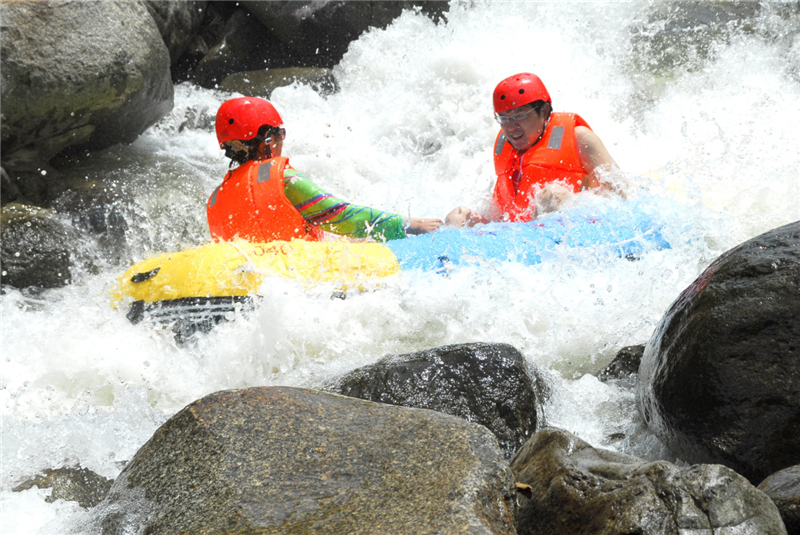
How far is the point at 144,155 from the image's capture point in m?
7.89

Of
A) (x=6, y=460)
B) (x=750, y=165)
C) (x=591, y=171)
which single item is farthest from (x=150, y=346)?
(x=750, y=165)

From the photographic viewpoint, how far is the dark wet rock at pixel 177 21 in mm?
8992

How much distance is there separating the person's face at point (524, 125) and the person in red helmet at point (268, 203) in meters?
1.13

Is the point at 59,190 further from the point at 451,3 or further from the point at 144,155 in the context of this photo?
the point at 451,3

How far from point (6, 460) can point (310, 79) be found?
22.1 ft

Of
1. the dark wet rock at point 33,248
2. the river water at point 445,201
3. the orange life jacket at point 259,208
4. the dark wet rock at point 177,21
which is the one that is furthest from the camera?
the dark wet rock at point 177,21

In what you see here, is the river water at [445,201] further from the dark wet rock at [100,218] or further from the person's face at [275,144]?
the person's face at [275,144]

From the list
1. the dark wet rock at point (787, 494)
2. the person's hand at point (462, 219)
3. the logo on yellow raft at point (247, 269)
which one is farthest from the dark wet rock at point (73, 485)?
the person's hand at point (462, 219)

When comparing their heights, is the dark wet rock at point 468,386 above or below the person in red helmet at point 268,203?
below

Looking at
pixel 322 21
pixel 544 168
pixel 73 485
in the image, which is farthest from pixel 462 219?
pixel 322 21

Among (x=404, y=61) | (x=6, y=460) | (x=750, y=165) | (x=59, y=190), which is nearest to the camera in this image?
(x=6, y=460)

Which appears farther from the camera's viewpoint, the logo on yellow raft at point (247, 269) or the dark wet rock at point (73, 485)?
the logo on yellow raft at point (247, 269)

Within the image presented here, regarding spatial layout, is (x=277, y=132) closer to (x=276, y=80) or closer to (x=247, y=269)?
(x=247, y=269)

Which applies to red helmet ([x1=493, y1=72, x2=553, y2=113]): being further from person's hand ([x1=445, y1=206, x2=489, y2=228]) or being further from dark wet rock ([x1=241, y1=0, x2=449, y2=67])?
dark wet rock ([x1=241, y1=0, x2=449, y2=67])
